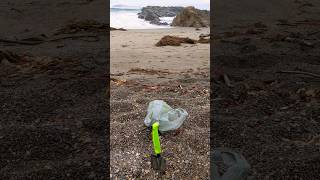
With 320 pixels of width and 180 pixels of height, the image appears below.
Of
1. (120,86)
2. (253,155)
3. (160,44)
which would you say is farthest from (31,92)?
(160,44)

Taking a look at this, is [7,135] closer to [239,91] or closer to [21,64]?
[239,91]

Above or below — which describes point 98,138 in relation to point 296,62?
below

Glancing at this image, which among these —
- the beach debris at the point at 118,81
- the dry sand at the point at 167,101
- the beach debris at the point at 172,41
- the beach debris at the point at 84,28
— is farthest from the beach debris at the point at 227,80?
the beach debris at the point at 84,28

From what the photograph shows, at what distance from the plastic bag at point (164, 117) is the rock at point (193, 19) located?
33.5 ft

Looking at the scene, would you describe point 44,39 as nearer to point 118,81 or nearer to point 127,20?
point 118,81

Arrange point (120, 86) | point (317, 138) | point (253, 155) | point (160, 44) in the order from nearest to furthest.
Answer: point (253, 155) → point (317, 138) → point (120, 86) → point (160, 44)

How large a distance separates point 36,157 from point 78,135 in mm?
394

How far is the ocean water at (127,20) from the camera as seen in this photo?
17.7 m

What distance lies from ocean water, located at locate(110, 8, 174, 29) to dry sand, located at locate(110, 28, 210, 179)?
10.8 meters

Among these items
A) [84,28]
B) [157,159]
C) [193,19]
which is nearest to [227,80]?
[157,159]

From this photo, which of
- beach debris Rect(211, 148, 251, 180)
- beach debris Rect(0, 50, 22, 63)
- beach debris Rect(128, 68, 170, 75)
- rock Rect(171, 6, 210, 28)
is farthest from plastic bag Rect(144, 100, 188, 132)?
rock Rect(171, 6, 210, 28)

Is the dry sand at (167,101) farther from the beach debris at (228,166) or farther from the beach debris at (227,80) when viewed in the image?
the beach debris at (227,80)

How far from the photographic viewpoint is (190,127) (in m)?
3.27

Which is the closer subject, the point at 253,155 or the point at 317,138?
the point at 253,155
